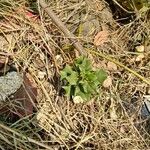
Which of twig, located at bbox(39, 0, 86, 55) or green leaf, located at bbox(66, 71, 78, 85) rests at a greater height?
twig, located at bbox(39, 0, 86, 55)

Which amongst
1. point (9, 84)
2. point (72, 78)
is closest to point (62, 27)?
point (72, 78)

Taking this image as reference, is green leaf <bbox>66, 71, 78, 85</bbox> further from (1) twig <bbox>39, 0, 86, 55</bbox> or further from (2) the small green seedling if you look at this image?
(1) twig <bbox>39, 0, 86, 55</bbox>

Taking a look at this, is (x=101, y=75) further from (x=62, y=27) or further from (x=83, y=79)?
(x=62, y=27)

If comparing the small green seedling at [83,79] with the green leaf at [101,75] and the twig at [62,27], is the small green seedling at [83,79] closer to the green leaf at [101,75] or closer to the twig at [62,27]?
the green leaf at [101,75]

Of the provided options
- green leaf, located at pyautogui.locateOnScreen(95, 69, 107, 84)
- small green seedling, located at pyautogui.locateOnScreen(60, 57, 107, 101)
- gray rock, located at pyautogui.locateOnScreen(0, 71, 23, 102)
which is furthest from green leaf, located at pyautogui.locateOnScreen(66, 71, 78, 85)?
gray rock, located at pyautogui.locateOnScreen(0, 71, 23, 102)

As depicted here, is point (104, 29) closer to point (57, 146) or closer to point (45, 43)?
point (45, 43)

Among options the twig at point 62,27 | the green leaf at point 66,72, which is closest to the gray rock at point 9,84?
the green leaf at point 66,72

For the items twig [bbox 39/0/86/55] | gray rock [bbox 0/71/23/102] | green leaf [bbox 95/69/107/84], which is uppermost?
twig [bbox 39/0/86/55]
